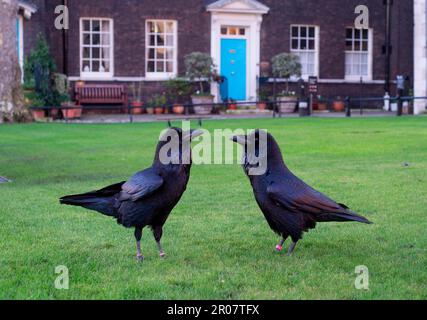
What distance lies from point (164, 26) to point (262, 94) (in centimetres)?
414

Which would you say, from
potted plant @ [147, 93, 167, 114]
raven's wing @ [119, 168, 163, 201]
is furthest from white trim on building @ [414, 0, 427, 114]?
raven's wing @ [119, 168, 163, 201]

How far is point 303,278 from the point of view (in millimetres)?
5188

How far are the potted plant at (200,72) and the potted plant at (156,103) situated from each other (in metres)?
1.01

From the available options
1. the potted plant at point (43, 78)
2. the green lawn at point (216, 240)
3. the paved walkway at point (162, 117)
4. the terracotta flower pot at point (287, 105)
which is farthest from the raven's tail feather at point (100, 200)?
the terracotta flower pot at point (287, 105)

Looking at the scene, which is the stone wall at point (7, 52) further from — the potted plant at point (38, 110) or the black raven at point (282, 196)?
the black raven at point (282, 196)

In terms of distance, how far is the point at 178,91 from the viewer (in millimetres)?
27219

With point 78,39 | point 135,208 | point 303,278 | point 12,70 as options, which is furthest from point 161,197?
point 78,39

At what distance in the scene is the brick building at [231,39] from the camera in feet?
87.1

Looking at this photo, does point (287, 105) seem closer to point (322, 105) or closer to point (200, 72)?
point (322, 105)

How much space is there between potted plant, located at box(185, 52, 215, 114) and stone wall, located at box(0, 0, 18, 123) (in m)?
6.65

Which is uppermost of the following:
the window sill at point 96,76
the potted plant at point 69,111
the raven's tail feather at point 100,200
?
the window sill at point 96,76

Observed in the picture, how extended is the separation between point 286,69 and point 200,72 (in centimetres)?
319

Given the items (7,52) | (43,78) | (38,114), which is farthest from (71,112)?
(7,52)
